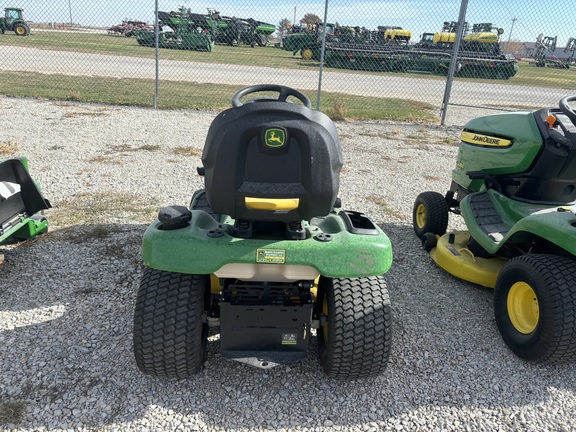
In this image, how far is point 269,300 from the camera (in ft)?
7.35

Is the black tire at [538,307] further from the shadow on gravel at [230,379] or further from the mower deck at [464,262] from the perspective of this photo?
the mower deck at [464,262]

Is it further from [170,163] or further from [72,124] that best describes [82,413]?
[72,124]

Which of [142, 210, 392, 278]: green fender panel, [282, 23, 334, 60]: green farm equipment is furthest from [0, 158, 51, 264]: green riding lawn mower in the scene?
[282, 23, 334, 60]: green farm equipment

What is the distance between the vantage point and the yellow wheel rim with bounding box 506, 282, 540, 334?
104 inches

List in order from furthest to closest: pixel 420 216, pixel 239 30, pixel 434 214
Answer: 1. pixel 239 30
2. pixel 420 216
3. pixel 434 214

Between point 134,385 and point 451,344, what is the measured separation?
173 centimetres

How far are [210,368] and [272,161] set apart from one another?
1142 millimetres

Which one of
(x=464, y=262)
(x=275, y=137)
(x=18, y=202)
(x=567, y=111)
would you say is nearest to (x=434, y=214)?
(x=464, y=262)

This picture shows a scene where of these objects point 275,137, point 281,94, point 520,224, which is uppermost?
point 281,94

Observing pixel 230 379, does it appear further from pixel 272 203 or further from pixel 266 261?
pixel 272 203

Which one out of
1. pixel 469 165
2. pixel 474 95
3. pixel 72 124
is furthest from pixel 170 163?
pixel 474 95

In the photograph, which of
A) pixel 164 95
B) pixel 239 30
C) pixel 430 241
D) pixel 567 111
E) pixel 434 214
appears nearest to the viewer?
pixel 567 111

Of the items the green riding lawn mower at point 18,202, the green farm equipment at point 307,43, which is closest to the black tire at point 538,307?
the green riding lawn mower at point 18,202

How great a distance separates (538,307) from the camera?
8.30 ft
